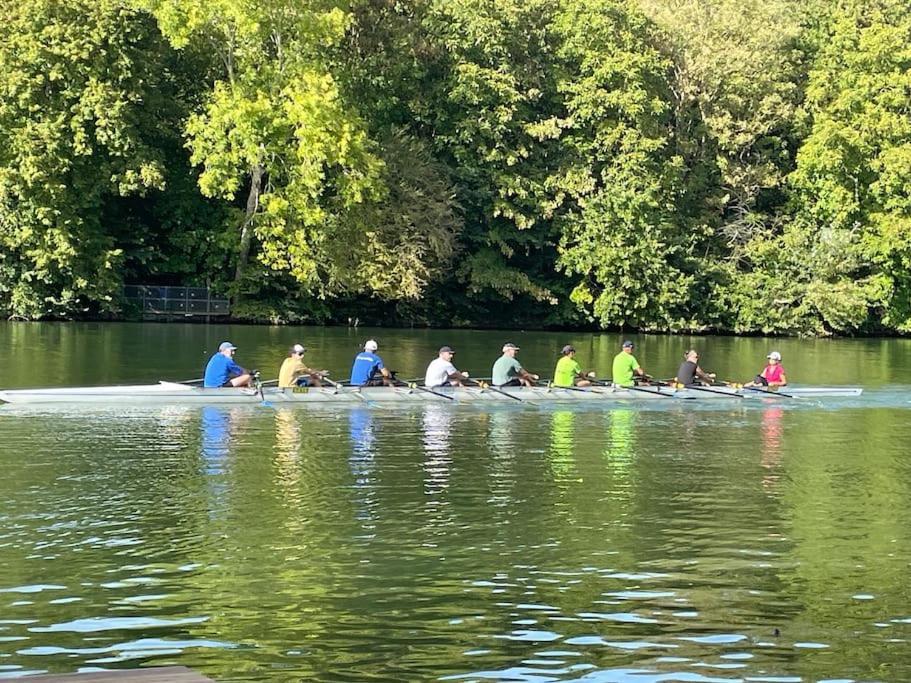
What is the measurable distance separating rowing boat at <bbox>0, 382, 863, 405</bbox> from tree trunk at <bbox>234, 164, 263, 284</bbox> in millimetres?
31657

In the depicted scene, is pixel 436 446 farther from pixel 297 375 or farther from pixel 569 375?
pixel 569 375

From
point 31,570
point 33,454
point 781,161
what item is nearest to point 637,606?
point 31,570

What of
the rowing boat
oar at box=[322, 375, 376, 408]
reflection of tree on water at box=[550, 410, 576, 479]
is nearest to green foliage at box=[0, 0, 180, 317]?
oar at box=[322, 375, 376, 408]

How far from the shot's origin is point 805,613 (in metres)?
11.9

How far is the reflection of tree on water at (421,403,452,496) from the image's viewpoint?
18625 millimetres

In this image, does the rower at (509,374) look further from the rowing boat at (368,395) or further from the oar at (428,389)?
the oar at (428,389)

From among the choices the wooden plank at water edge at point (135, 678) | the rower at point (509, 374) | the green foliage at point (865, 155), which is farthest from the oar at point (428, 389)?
the green foliage at point (865, 155)

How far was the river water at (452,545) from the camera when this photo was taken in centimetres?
1055

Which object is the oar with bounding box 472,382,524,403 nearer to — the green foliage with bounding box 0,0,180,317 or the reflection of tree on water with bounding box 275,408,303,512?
the reflection of tree on water with bounding box 275,408,303,512

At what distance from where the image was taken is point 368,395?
28500 mm

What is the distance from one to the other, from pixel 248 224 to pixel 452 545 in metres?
46.8

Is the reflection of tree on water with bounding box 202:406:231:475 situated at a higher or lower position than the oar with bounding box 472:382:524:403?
lower

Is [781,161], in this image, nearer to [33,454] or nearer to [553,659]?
[33,454]

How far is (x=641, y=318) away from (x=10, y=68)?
3237 cm
